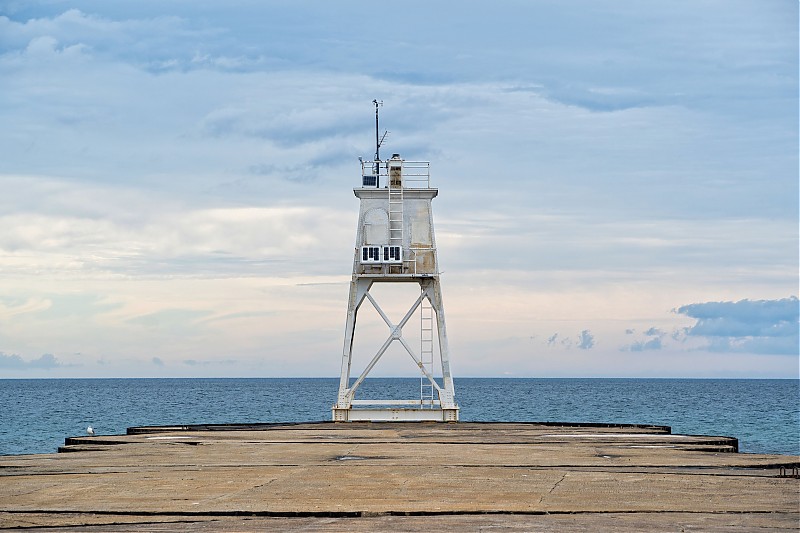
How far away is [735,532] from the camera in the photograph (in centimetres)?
1320

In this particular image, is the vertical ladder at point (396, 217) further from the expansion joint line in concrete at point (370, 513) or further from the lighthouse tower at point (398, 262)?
the expansion joint line in concrete at point (370, 513)

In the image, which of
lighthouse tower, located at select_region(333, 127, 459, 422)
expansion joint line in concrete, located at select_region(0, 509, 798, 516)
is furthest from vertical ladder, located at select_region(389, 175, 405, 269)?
expansion joint line in concrete, located at select_region(0, 509, 798, 516)

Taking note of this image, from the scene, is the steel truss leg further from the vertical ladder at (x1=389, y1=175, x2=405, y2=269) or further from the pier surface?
the pier surface

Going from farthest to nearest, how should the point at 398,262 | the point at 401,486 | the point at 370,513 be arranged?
the point at 398,262 → the point at 401,486 → the point at 370,513

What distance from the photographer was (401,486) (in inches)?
708

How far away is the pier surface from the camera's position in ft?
47.1

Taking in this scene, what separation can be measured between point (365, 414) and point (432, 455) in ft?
50.0

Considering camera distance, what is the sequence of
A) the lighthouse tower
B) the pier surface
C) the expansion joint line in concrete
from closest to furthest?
the pier surface
the expansion joint line in concrete
the lighthouse tower

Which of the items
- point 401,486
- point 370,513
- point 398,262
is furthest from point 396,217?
point 370,513

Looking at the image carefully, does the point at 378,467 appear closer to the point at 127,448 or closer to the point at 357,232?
the point at 127,448

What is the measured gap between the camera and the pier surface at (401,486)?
47.1 feet

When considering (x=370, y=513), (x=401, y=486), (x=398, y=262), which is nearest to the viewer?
(x=370, y=513)

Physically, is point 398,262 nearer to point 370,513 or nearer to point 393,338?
point 393,338

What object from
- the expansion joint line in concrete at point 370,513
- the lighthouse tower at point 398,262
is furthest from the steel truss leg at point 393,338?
the expansion joint line in concrete at point 370,513
